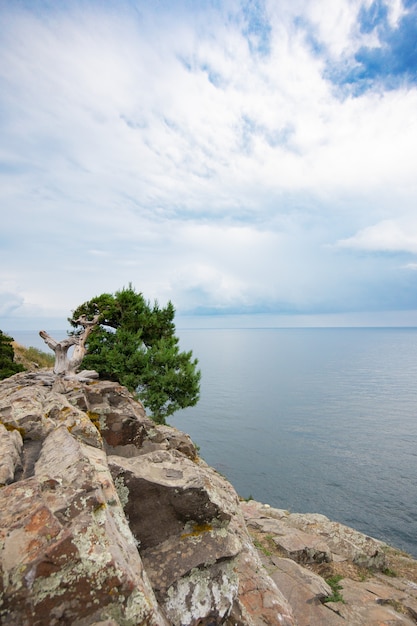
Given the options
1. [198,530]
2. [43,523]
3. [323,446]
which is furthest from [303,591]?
[323,446]

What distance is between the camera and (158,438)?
1240 centimetres

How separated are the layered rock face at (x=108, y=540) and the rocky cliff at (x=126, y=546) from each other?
2cm

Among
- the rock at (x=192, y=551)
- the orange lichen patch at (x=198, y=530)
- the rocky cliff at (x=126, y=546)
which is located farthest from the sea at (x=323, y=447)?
the orange lichen patch at (x=198, y=530)

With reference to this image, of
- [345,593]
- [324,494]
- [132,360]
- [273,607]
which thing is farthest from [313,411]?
[273,607]

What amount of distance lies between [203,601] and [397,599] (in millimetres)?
11270

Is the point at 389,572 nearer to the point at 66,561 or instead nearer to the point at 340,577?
the point at 340,577

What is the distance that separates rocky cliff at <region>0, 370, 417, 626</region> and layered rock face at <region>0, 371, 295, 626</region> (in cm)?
2

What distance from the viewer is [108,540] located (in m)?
5.01

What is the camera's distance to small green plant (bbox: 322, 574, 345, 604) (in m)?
11.4

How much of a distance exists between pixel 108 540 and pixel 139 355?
28.7m

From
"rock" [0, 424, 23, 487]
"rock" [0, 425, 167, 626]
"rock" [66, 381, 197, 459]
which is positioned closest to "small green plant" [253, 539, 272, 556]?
"rock" [66, 381, 197, 459]

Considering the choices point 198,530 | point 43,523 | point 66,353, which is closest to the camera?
point 43,523

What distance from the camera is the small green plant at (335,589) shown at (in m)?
11.4

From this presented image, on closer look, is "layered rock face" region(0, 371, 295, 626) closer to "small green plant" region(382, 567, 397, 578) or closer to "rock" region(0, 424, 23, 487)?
"rock" region(0, 424, 23, 487)
